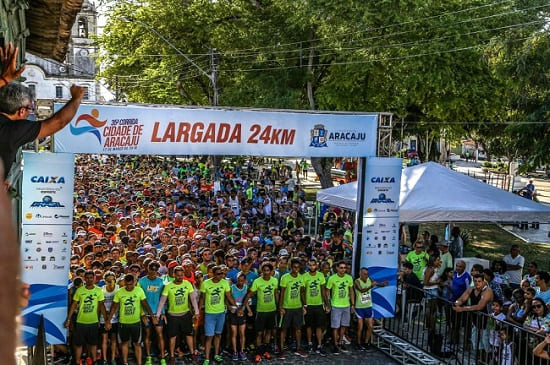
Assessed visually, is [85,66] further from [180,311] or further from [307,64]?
[180,311]

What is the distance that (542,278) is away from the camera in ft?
31.4

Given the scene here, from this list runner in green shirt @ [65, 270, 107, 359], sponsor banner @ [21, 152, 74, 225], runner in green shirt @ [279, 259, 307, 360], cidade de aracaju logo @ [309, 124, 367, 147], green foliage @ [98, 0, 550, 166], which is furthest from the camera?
green foliage @ [98, 0, 550, 166]

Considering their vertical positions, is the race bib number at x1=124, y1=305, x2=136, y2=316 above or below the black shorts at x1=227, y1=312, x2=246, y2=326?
above

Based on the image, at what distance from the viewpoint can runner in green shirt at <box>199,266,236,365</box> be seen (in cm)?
997

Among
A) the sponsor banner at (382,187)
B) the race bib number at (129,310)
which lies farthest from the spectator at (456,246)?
the race bib number at (129,310)

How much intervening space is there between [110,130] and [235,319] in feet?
12.5

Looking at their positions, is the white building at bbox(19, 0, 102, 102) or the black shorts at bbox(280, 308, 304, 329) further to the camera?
the white building at bbox(19, 0, 102, 102)

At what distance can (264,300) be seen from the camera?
34.2ft

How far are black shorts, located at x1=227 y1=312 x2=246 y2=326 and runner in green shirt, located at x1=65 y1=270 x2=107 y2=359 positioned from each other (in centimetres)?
214

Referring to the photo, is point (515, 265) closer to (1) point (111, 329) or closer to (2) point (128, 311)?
(2) point (128, 311)

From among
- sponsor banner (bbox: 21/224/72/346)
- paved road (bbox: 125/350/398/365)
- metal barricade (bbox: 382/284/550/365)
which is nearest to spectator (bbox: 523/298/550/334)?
metal barricade (bbox: 382/284/550/365)

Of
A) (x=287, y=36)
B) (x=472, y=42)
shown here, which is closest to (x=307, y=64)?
(x=287, y=36)

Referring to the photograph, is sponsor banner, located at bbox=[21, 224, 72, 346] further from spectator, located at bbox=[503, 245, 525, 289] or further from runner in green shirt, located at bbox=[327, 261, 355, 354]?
spectator, located at bbox=[503, 245, 525, 289]

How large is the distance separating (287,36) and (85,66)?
6398 centimetres
